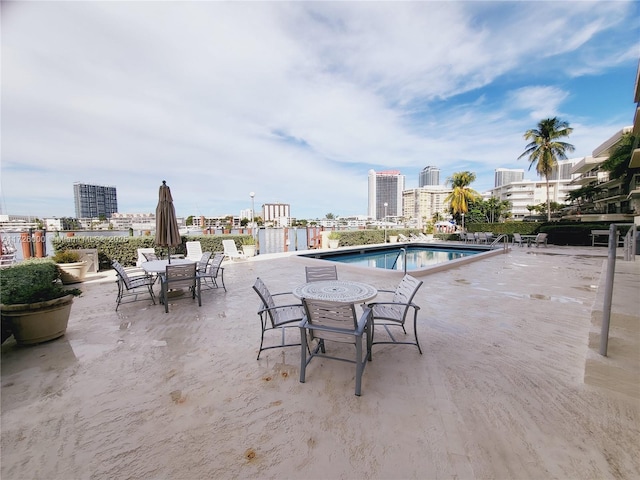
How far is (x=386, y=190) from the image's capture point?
81.3 metres

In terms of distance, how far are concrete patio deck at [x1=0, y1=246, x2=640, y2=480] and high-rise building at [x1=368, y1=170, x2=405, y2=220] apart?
7738 centimetres

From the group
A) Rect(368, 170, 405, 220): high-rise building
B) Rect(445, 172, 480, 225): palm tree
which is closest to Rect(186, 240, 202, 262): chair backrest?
Rect(445, 172, 480, 225): palm tree

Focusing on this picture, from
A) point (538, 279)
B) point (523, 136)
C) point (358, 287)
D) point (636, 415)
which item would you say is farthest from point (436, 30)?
point (523, 136)

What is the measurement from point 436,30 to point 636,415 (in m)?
8.58

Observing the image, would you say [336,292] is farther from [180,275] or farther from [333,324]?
[180,275]

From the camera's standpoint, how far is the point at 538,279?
6.70 m

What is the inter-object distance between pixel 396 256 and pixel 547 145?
20.7 metres

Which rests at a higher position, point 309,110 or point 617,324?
point 309,110

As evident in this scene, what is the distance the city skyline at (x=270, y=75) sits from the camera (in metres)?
5.67

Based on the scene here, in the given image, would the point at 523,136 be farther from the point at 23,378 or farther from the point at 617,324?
the point at 23,378

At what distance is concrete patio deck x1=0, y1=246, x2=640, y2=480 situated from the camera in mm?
1578

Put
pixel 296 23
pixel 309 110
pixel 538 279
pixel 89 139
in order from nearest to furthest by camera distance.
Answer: pixel 538 279 < pixel 296 23 < pixel 89 139 < pixel 309 110

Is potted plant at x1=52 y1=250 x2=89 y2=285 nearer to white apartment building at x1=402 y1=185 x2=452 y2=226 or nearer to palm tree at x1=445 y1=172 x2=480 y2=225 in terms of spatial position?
palm tree at x1=445 y1=172 x2=480 y2=225

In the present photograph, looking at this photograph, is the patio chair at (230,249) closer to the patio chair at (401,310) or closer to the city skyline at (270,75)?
the city skyline at (270,75)
